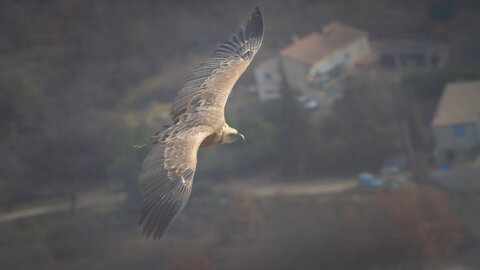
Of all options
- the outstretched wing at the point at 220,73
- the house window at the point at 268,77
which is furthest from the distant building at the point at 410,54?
the outstretched wing at the point at 220,73

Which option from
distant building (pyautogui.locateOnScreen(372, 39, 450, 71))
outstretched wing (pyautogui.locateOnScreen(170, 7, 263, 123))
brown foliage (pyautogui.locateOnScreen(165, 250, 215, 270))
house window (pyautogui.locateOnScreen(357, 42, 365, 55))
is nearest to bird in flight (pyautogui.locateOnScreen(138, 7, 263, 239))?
outstretched wing (pyautogui.locateOnScreen(170, 7, 263, 123))

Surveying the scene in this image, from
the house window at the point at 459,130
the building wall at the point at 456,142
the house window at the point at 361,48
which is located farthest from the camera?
the house window at the point at 361,48

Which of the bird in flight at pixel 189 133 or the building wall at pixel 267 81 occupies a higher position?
the building wall at pixel 267 81

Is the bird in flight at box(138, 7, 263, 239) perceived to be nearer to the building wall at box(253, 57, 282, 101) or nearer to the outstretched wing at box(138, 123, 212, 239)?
the outstretched wing at box(138, 123, 212, 239)

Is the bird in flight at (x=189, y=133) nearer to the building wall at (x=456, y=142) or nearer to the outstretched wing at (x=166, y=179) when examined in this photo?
the outstretched wing at (x=166, y=179)

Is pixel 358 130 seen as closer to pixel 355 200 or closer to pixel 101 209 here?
pixel 355 200

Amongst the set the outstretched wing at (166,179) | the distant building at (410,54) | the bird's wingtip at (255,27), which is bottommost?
the outstretched wing at (166,179)

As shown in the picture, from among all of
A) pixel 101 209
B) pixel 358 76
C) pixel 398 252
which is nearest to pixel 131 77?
pixel 101 209
